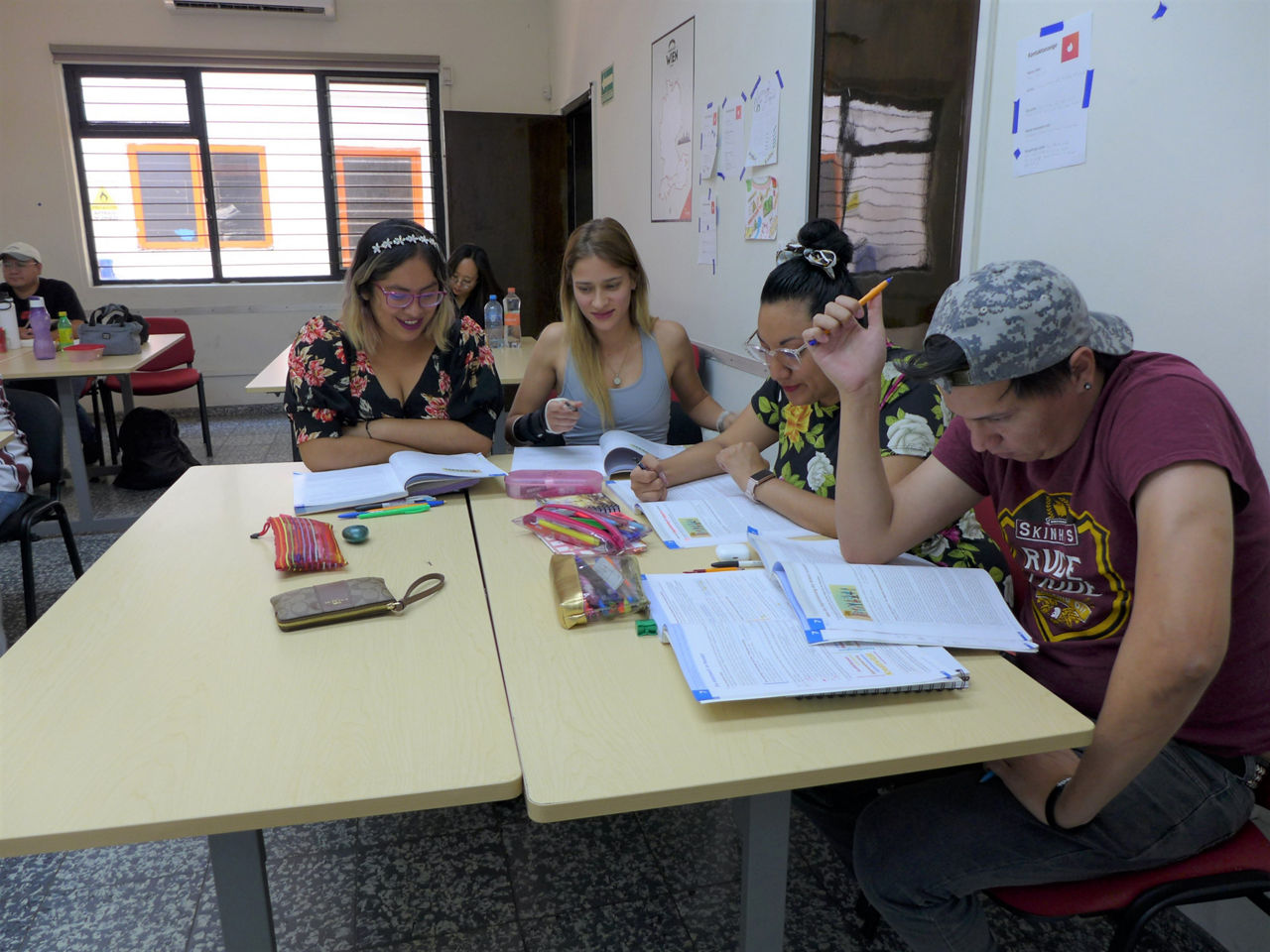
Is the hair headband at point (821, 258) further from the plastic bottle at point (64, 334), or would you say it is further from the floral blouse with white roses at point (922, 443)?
the plastic bottle at point (64, 334)

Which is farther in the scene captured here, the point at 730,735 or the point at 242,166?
the point at 242,166

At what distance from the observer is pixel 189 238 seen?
6180 millimetres

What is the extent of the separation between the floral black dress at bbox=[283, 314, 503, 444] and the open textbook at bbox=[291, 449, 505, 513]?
16cm

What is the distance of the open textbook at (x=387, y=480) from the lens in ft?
5.64

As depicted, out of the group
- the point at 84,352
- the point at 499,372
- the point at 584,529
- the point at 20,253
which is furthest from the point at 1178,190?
the point at 20,253

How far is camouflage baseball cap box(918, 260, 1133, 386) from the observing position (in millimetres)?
968

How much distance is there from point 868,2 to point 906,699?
1851 mm

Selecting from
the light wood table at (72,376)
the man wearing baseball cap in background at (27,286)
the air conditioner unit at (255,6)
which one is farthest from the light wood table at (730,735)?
the air conditioner unit at (255,6)

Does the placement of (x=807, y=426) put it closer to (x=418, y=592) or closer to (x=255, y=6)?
(x=418, y=592)

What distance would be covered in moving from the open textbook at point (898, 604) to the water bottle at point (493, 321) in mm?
3387

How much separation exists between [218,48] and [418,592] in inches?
237

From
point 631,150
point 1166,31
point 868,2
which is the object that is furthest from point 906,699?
point 631,150

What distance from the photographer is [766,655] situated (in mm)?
1029

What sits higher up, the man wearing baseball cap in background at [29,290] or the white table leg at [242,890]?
the man wearing baseball cap in background at [29,290]
